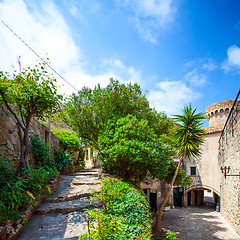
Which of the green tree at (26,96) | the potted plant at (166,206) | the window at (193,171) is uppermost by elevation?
the green tree at (26,96)

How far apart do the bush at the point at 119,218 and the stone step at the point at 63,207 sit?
79 cm

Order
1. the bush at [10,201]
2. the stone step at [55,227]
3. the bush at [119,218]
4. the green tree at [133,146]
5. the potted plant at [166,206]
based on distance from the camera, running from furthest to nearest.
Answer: the potted plant at [166,206]
the green tree at [133,146]
the stone step at [55,227]
the bush at [10,201]
the bush at [119,218]

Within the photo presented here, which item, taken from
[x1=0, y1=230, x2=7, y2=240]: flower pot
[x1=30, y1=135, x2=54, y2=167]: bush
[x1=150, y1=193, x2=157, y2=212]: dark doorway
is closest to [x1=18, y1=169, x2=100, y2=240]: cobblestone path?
[x1=0, y1=230, x2=7, y2=240]: flower pot

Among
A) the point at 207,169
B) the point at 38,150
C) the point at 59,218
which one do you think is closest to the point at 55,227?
the point at 59,218

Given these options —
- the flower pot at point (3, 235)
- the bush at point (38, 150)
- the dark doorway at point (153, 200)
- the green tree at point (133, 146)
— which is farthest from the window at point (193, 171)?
the flower pot at point (3, 235)

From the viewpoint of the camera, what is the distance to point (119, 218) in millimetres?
3389

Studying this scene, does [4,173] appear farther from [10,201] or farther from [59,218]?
[59,218]

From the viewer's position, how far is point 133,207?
422 cm

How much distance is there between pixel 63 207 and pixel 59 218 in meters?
0.45

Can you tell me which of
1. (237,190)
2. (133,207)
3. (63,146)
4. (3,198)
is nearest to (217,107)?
(237,190)

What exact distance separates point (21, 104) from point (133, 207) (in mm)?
4092

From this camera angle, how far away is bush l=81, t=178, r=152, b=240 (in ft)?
9.19

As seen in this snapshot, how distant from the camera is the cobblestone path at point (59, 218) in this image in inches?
135

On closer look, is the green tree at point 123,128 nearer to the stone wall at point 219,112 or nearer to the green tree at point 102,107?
the green tree at point 102,107
